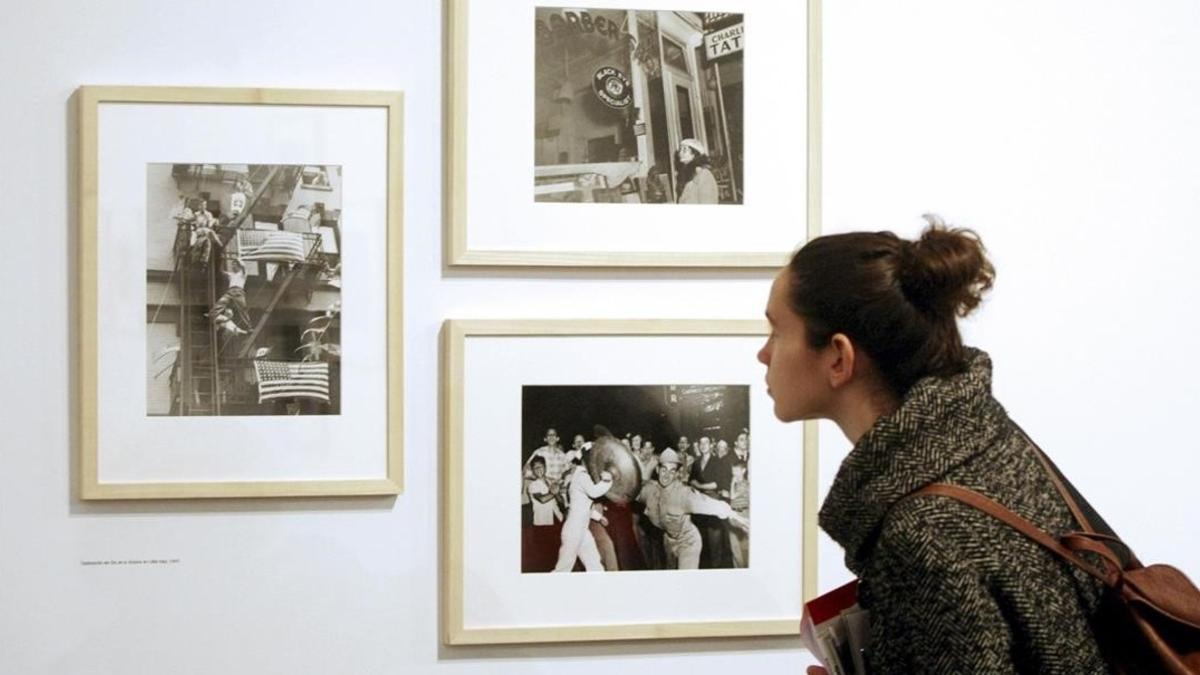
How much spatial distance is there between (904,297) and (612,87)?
2.46 ft

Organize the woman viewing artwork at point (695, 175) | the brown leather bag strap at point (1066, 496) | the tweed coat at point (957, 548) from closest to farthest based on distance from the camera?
1. the tweed coat at point (957, 548)
2. the brown leather bag strap at point (1066, 496)
3. the woman viewing artwork at point (695, 175)

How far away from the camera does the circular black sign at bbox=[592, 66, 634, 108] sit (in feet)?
6.67

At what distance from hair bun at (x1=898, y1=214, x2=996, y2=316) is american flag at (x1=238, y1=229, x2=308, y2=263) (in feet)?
3.01

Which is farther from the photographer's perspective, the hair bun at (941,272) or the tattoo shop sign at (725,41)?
the tattoo shop sign at (725,41)

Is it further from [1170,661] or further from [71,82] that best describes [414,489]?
[1170,661]

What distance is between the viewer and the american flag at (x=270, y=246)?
197cm

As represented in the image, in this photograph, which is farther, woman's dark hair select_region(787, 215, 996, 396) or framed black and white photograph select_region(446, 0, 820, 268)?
framed black and white photograph select_region(446, 0, 820, 268)

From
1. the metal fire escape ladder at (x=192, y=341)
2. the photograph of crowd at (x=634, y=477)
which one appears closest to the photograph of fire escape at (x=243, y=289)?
the metal fire escape ladder at (x=192, y=341)

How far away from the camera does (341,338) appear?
1983 mm

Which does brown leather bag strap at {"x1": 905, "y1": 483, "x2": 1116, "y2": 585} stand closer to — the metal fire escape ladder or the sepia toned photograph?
the sepia toned photograph

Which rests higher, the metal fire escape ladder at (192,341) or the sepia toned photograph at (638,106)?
the sepia toned photograph at (638,106)

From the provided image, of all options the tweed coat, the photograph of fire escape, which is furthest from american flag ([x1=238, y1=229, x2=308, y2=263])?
the tweed coat

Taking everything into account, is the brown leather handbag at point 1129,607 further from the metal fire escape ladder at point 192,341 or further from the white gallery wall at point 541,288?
the metal fire escape ladder at point 192,341

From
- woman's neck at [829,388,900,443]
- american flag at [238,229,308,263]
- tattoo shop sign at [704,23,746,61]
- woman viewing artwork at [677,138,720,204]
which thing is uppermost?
tattoo shop sign at [704,23,746,61]
